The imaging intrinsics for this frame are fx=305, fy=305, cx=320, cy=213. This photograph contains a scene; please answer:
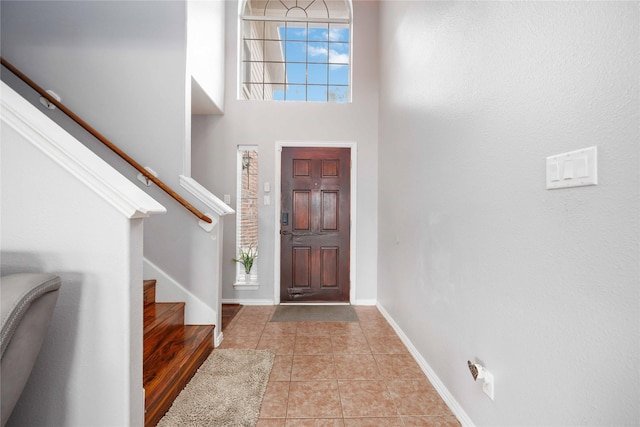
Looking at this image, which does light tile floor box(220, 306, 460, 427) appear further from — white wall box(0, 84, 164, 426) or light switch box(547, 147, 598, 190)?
light switch box(547, 147, 598, 190)

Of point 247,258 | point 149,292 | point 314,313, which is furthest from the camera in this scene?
point 247,258

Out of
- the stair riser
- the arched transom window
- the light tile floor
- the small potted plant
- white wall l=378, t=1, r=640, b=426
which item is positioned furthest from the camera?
the arched transom window

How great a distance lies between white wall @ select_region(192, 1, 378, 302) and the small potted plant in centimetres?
8

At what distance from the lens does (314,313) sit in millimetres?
3381

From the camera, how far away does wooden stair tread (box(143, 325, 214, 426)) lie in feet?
5.11

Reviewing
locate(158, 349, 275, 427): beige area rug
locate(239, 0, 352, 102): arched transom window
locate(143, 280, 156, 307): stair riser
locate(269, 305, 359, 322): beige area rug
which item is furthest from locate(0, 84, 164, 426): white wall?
locate(239, 0, 352, 102): arched transom window

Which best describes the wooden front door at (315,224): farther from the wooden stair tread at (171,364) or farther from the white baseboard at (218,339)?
the wooden stair tread at (171,364)

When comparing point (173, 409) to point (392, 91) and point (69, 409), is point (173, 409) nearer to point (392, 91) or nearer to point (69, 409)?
point (69, 409)

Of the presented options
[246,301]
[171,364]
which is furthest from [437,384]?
[246,301]

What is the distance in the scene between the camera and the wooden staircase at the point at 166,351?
5.21 ft

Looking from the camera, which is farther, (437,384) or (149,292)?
(149,292)

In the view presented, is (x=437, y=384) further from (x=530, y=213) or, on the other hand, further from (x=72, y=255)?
(x=72, y=255)

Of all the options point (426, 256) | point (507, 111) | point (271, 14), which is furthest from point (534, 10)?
point (271, 14)

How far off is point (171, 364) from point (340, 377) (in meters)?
1.08
